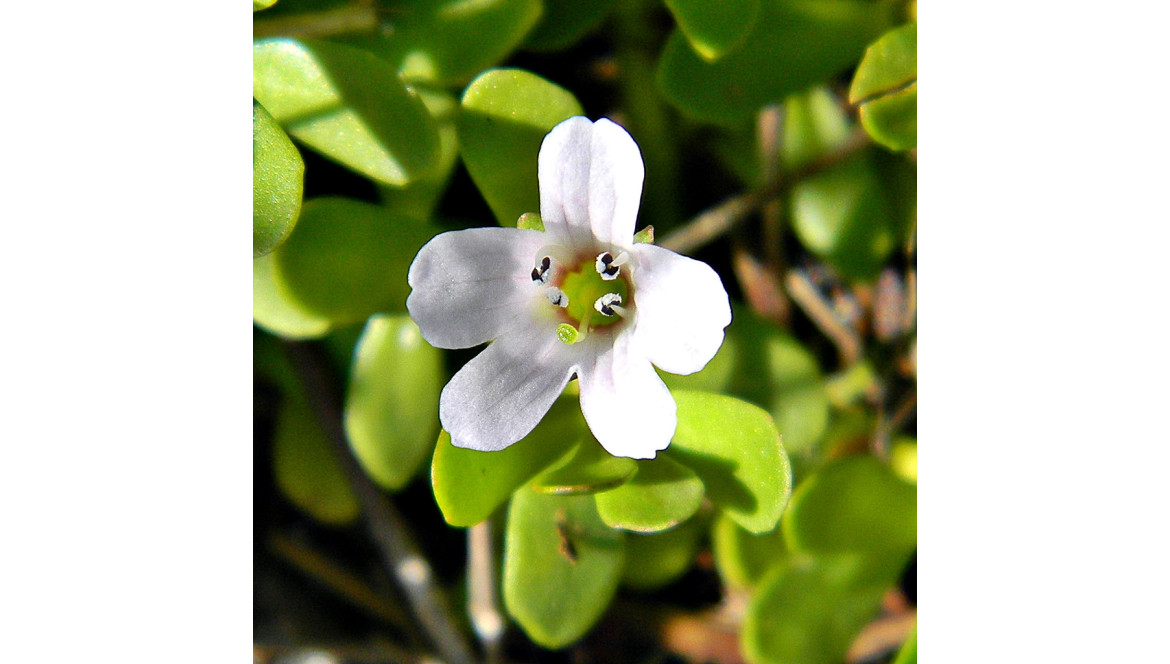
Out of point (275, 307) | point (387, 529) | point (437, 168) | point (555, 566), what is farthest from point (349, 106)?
point (387, 529)

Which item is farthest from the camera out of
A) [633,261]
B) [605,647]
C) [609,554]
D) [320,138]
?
[605,647]

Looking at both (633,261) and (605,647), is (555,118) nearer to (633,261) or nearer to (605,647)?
(633,261)

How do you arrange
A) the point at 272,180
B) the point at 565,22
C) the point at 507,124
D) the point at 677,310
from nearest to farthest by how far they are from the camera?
the point at 677,310, the point at 272,180, the point at 507,124, the point at 565,22

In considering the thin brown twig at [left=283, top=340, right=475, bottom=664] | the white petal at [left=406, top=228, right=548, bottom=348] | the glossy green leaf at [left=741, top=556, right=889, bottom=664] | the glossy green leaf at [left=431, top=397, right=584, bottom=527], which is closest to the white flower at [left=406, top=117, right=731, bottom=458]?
the white petal at [left=406, top=228, right=548, bottom=348]

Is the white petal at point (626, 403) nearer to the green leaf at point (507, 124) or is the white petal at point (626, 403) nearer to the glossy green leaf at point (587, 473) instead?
the glossy green leaf at point (587, 473)

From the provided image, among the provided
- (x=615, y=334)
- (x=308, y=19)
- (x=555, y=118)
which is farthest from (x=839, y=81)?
(x=308, y=19)

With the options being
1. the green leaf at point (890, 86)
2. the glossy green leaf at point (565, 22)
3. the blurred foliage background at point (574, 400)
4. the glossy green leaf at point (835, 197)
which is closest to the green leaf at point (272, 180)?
the blurred foliage background at point (574, 400)

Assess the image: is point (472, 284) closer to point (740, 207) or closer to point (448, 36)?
point (448, 36)
